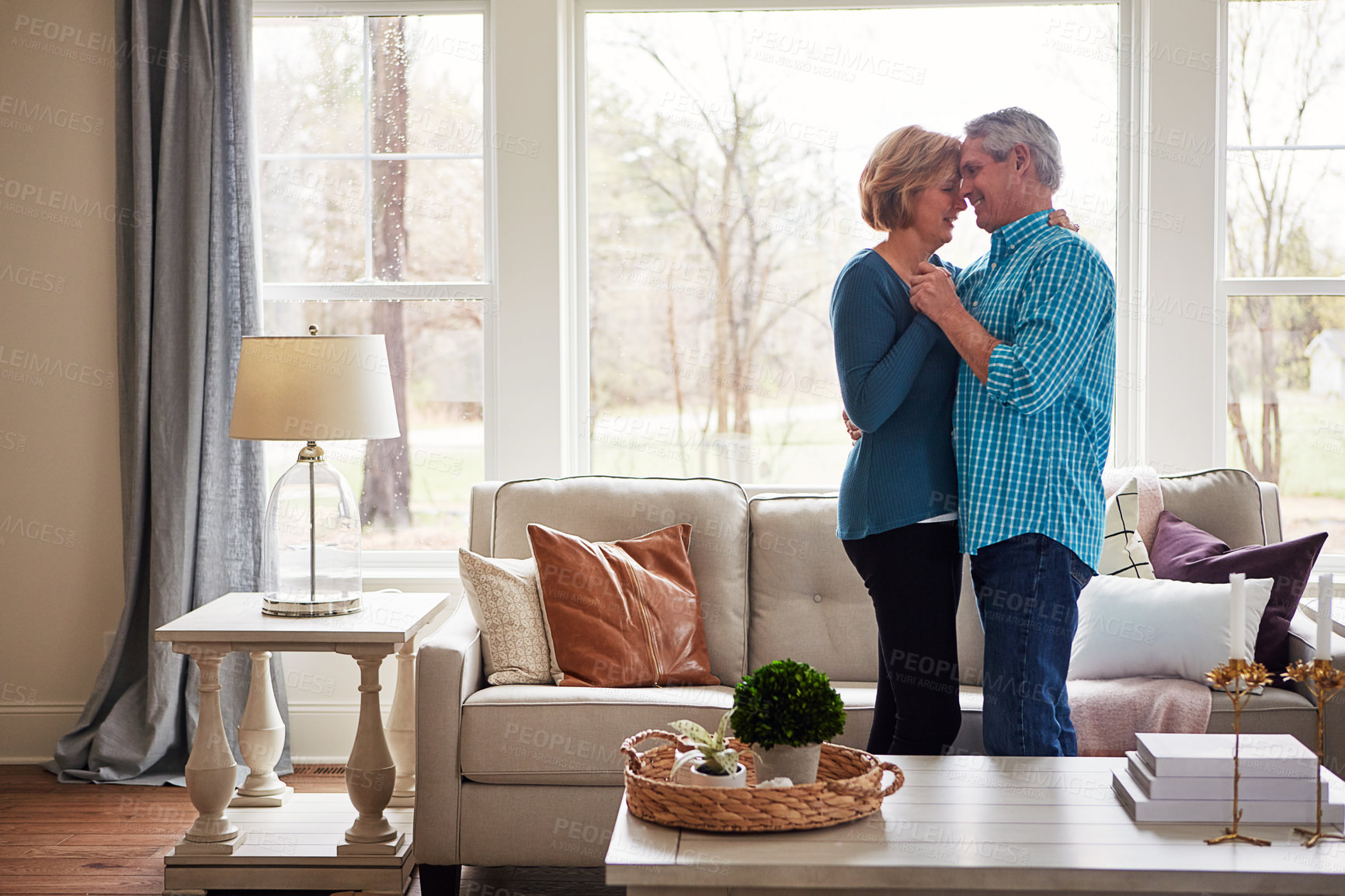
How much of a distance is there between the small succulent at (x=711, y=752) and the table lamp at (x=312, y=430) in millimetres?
1225

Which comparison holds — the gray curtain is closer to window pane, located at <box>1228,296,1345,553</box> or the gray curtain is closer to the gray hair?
the gray hair

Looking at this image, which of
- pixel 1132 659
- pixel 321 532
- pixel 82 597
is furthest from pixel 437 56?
pixel 1132 659

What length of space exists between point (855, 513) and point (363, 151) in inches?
91.9

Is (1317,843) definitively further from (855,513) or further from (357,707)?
(357,707)

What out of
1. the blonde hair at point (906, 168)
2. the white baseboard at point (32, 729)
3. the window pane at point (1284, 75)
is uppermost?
the window pane at point (1284, 75)

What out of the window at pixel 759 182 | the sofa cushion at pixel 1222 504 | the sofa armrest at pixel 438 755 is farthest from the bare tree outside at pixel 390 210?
the sofa cushion at pixel 1222 504

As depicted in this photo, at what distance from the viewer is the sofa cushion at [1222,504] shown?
114 inches

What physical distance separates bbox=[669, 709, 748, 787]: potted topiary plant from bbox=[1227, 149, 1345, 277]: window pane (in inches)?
104

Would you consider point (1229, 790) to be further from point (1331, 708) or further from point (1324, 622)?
point (1331, 708)

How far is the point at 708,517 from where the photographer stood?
2.95m

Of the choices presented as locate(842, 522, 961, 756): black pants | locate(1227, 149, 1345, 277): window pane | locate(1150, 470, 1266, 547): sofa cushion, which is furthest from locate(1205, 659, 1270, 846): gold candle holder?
locate(1227, 149, 1345, 277): window pane

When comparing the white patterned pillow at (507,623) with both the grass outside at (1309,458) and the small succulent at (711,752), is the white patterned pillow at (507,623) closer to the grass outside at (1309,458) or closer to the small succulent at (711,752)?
the small succulent at (711,752)

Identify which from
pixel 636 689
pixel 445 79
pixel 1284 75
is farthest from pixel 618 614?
pixel 1284 75

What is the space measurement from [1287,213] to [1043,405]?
219 cm
